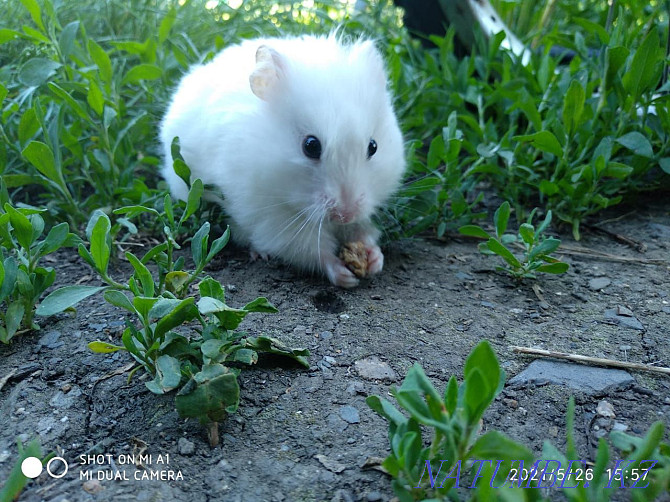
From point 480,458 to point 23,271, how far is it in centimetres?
165

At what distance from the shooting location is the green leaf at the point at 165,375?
1717 mm

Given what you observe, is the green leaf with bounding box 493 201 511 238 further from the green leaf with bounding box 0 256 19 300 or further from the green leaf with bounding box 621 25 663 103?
the green leaf with bounding box 0 256 19 300

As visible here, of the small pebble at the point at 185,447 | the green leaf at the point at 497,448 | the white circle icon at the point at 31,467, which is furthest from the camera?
the small pebble at the point at 185,447

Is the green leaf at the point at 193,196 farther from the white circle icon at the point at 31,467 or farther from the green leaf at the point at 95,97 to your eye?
the white circle icon at the point at 31,467

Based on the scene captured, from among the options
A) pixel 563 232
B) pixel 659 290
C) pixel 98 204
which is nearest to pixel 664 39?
pixel 563 232

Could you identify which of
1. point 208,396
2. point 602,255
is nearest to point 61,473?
point 208,396

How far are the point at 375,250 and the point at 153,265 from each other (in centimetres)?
107

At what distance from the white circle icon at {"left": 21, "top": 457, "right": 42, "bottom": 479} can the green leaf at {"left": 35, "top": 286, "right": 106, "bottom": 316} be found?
1.54ft

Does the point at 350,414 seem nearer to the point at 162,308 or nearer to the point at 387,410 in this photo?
the point at 387,410

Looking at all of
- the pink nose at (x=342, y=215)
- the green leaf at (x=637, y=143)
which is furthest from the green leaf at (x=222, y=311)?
the green leaf at (x=637, y=143)

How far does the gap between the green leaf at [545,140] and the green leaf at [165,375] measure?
1919 millimetres

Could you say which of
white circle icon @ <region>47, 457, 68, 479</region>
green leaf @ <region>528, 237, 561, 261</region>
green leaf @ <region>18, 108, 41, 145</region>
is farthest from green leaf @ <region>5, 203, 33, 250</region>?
green leaf @ <region>528, 237, 561, 261</region>

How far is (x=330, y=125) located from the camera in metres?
2.61

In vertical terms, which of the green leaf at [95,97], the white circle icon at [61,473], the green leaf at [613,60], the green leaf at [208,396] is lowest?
the white circle icon at [61,473]
